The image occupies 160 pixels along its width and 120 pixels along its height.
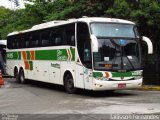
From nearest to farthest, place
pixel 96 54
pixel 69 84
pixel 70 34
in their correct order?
pixel 96 54 < pixel 70 34 < pixel 69 84

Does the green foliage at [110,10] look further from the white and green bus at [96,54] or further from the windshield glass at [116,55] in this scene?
the windshield glass at [116,55]

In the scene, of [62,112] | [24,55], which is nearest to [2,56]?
[24,55]

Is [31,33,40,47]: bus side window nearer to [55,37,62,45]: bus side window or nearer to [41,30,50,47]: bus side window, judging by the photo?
[41,30,50,47]: bus side window

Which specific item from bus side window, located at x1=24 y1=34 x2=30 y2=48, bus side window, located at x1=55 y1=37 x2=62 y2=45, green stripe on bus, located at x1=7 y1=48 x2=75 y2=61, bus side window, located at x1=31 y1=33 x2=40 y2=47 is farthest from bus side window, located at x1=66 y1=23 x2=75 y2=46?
bus side window, located at x1=24 y1=34 x2=30 y2=48

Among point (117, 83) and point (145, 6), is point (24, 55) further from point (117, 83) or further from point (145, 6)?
point (117, 83)

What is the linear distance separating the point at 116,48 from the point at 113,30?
85 cm

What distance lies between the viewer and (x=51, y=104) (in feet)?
51.9

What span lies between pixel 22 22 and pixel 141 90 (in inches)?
821

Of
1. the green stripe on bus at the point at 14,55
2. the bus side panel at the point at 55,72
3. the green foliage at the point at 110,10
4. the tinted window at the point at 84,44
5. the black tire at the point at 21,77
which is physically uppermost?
the green foliage at the point at 110,10

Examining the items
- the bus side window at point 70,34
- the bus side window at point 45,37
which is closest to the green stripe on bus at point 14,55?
the bus side window at point 45,37

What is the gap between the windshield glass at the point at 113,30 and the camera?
18203 mm

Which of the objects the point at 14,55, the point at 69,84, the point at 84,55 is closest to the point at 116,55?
the point at 84,55

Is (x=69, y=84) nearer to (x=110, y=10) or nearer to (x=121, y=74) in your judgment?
(x=121, y=74)

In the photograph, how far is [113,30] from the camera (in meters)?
18.5
